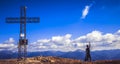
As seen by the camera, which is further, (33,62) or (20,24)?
(20,24)

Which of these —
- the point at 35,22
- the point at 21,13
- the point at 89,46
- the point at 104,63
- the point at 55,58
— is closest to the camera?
the point at 104,63

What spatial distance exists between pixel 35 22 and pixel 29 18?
3101mm

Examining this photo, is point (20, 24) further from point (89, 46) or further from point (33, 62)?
point (89, 46)

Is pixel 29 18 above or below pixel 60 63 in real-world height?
above

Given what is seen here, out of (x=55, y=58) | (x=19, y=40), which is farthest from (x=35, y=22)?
(x=55, y=58)

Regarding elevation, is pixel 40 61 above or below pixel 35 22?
below

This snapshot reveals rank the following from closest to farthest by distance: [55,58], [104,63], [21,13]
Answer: [104,63], [55,58], [21,13]

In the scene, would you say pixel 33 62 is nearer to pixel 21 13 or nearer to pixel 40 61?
pixel 40 61

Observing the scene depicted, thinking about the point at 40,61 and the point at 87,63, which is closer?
the point at 87,63

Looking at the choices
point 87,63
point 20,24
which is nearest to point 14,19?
point 20,24

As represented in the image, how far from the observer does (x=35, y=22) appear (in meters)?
71.4

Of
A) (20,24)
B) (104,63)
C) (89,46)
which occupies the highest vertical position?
(20,24)

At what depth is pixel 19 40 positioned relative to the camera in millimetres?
65938

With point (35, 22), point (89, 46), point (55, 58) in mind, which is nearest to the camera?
point (89, 46)
